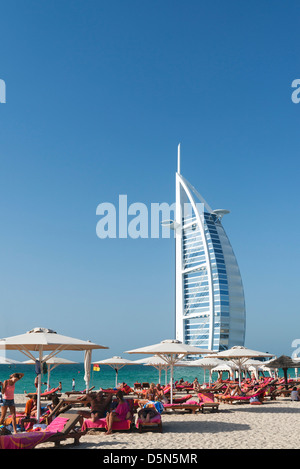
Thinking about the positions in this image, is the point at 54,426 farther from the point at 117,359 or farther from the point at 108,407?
the point at 117,359

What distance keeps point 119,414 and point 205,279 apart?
72486 millimetres

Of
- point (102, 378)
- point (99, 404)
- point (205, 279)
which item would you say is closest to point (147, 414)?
point (99, 404)

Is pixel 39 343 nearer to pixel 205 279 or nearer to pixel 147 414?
pixel 147 414

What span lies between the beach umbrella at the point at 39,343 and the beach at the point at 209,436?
171 cm

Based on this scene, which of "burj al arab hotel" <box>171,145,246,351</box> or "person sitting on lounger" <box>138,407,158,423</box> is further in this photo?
"burj al arab hotel" <box>171,145,246,351</box>

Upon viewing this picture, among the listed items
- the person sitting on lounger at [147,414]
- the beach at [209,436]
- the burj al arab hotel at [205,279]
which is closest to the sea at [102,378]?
the burj al arab hotel at [205,279]

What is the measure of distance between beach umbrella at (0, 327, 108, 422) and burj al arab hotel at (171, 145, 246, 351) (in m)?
66.0

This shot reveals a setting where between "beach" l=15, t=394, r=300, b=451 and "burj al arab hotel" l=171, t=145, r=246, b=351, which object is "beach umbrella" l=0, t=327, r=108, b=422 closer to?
"beach" l=15, t=394, r=300, b=451

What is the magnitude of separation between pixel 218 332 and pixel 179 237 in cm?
1982

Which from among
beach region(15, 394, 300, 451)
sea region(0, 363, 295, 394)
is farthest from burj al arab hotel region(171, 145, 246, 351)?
beach region(15, 394, 300, 451)

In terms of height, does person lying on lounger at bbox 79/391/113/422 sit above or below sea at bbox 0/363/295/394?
above

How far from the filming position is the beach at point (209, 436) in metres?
7.74

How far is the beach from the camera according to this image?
774cm

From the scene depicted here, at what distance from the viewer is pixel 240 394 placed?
55.3ft
